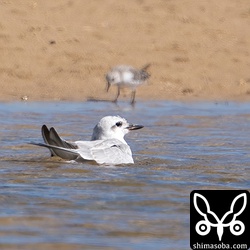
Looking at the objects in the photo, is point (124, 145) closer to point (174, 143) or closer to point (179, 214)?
point (174, 143)

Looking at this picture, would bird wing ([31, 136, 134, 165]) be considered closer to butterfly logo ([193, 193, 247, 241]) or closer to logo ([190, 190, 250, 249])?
logo ([190, 190, 250, 249])

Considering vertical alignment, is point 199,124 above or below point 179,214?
above

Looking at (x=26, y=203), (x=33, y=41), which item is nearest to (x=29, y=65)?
(x=33, y=41)

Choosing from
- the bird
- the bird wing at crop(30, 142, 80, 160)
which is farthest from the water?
the bird

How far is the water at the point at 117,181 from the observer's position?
242 inches

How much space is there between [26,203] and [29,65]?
10.5m

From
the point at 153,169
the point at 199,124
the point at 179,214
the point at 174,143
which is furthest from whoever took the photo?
the point at 199,124

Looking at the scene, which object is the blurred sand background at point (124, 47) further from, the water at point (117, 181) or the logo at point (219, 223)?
the logo at point (219, 223)

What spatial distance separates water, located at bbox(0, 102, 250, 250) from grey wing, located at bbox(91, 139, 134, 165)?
127 millimetres

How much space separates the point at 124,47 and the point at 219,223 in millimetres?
12766

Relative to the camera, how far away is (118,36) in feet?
62.5

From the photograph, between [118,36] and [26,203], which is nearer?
[26,203]

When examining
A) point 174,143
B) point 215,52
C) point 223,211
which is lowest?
point 223,211

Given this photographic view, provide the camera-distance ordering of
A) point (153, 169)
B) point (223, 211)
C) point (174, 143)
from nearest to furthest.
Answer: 1. point (223, 211)
2. point (153, 169)
3. point (174, 143)
